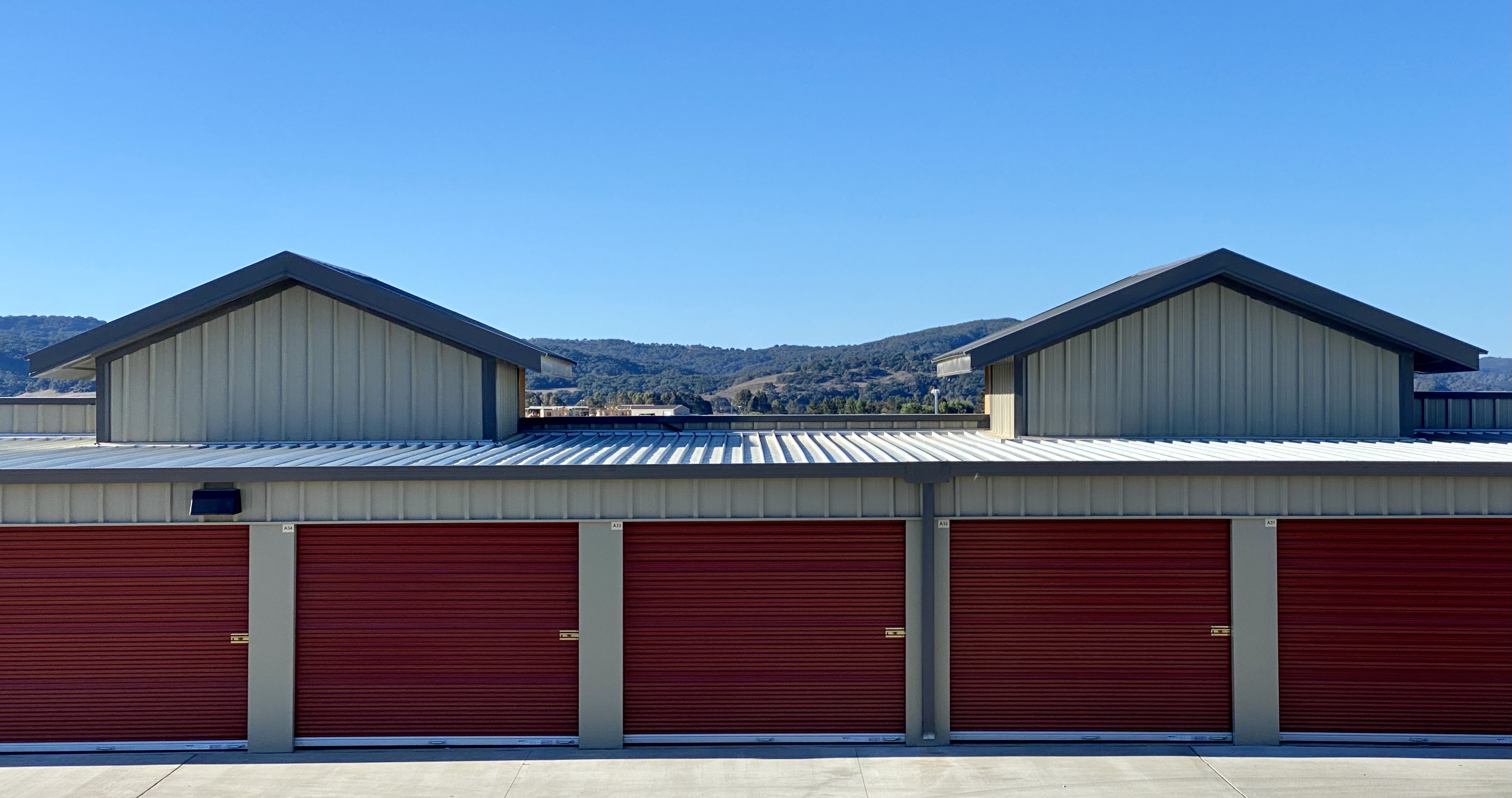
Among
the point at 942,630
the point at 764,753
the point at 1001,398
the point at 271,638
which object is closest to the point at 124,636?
the point at 271,638

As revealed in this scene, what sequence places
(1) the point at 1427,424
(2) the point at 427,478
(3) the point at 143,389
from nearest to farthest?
1. (2) the point at 427,478
2. (3) the point at 143,389
3. (1) the point at 1427,424

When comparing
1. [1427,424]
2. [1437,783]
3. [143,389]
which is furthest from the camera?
[1427,424]

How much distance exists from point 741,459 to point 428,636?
4083 mm

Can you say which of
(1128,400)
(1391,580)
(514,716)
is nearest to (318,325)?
(514,716)

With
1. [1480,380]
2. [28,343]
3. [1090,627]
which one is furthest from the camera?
[28,343]

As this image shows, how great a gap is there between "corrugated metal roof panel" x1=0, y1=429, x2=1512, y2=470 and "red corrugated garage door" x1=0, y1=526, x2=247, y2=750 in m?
0.97

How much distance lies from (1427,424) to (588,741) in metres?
14.8

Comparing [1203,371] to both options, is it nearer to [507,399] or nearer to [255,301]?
[507,399]

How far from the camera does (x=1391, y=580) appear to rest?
32.3ft

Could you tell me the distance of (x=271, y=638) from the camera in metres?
9.65

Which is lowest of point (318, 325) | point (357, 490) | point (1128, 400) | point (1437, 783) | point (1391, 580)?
point (1437, 783)

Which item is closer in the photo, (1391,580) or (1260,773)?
(1260,773)

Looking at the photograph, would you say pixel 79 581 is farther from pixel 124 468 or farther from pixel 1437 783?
pixel 1437 783

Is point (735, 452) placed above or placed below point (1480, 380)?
below
